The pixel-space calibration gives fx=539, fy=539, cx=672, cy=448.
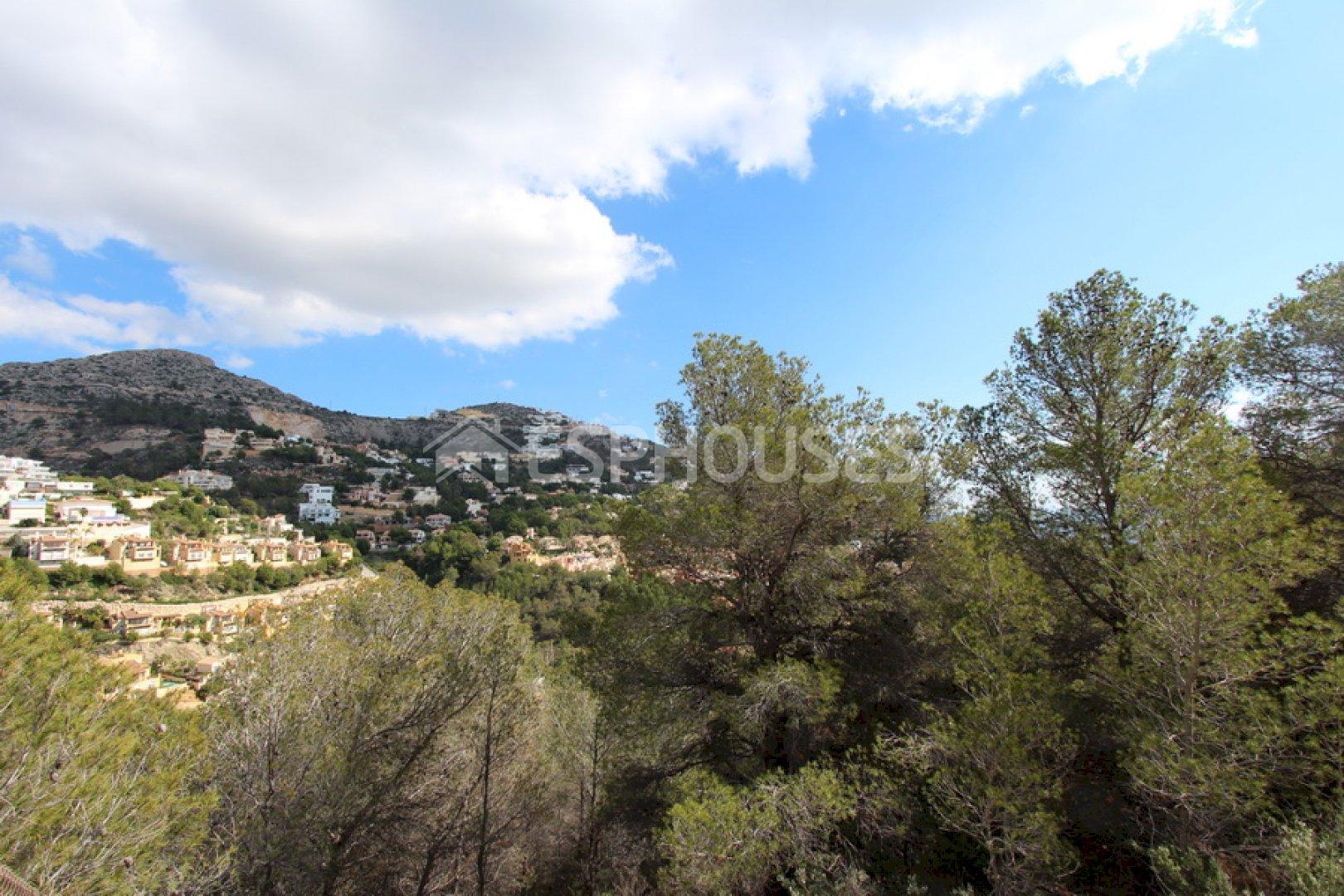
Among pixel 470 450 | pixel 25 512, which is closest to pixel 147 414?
pixel 25 512

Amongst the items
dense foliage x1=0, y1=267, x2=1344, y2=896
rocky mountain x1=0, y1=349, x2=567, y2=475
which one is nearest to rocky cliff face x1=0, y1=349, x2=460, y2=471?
rocky mountain x1=0, y1=349, x2=567, y2=475

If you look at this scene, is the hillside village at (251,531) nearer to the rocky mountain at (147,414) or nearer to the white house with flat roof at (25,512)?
the white house with flat roof at (25,512)

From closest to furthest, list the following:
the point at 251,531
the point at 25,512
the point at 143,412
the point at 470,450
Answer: the point at 25,512
the point at 251,531
the point at 143,412
the point at 470,450

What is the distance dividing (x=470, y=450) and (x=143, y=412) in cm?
4511

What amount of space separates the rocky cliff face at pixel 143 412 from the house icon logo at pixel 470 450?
5.73 metres

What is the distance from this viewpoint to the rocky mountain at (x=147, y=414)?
225ft

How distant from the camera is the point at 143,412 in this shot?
7700 cm

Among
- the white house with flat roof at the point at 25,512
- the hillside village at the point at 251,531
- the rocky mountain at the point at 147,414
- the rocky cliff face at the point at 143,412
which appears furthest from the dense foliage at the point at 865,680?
the rocky cliff face at the point at 143,412

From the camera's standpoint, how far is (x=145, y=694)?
238 inches

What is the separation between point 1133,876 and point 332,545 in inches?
2351

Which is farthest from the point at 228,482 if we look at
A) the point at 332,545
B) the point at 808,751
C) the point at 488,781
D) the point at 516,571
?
the point at 808,751

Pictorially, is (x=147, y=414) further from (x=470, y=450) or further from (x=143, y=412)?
(x=470, y=450)

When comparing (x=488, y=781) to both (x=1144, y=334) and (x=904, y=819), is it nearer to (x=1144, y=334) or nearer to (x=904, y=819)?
(x=904, y=819)

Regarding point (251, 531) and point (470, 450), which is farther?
point (470, 450)
